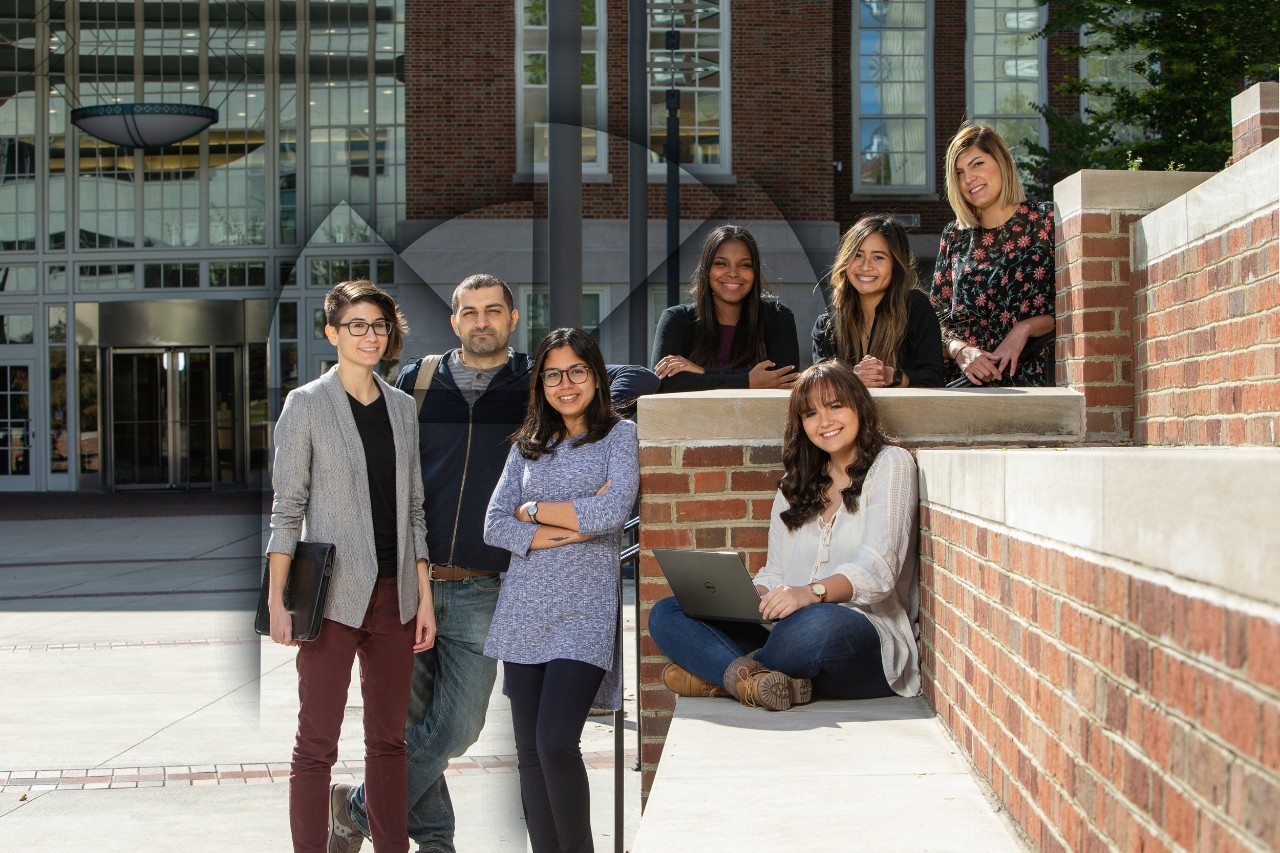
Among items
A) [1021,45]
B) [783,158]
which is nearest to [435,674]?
[783,158]

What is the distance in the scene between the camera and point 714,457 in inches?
184

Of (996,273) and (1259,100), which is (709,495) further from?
(1259,100)

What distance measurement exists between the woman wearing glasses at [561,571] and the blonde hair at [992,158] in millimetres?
1471

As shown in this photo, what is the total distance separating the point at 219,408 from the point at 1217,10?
63.5 feet

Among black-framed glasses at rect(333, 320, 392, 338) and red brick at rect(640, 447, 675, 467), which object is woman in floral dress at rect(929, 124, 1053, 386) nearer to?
red brick at rect(640, 447, 675, 467)

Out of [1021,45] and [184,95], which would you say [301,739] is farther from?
[184,95]

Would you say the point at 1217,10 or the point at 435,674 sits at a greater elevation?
the point at 1217,10

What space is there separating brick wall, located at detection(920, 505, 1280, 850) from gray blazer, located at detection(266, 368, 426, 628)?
167cm

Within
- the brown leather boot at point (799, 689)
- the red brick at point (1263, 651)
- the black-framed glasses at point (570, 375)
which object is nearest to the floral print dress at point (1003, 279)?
the black-framed glasses at point (570, 375)

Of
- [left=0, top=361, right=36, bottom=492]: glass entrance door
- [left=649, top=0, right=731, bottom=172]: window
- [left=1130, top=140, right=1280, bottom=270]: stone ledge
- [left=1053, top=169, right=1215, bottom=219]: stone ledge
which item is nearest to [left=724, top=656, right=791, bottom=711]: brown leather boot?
[left=1130, top=140, right=1280, bottom=270]: stone ledge

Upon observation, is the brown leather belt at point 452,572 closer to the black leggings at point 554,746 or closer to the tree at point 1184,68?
the black leggings at point 554,746

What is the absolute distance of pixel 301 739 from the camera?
167 inches

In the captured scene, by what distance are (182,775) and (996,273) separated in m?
3.98

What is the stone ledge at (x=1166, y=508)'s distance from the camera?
150 cm
